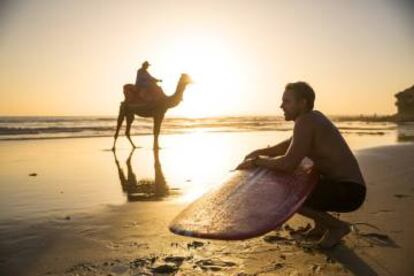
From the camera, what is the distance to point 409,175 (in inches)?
288

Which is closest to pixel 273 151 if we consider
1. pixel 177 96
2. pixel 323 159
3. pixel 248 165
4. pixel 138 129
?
pixel 248 165

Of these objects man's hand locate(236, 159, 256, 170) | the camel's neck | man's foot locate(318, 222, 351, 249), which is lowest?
man's foot locate(318, 222, 351, 249)

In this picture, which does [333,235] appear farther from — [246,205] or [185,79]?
[185,79]

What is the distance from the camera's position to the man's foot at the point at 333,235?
365cm

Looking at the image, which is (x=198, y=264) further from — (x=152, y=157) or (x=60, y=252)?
(x=152, y=157)

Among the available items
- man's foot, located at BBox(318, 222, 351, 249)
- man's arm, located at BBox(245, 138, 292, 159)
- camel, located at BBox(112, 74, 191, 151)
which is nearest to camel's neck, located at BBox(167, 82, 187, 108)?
camel, located at BBox(112, 74, 191, 151)

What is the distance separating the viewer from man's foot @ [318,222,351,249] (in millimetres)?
3646

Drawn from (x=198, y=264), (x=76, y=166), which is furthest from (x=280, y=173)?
(x=76, y=166)

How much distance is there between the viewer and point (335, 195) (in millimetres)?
3625

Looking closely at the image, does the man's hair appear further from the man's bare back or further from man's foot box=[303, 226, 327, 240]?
man's foot box=[303, 226, 327, 240]

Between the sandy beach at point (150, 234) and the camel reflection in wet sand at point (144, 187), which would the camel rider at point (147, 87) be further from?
the sandy beach at point (150, 234)

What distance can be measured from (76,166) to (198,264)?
6626 mm

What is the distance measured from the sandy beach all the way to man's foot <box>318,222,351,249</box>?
0.21ft

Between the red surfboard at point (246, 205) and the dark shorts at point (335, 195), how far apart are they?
0.10 meters
